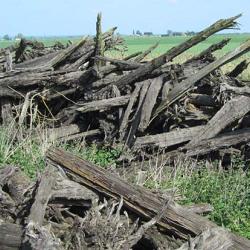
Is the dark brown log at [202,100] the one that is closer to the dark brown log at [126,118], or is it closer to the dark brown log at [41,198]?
the dark brown log at [126,118]

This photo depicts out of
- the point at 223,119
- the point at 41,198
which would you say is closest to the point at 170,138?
the point at 223,119

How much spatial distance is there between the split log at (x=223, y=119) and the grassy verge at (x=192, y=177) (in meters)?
0.47

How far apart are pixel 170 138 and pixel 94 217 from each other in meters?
4.35

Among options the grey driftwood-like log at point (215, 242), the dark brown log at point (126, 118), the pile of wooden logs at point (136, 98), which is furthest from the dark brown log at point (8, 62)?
the grey driftwood-like log at point (215, 242)

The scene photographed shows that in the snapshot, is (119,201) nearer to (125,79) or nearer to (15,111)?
(125,79)

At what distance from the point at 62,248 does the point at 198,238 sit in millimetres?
943

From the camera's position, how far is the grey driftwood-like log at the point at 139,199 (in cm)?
441

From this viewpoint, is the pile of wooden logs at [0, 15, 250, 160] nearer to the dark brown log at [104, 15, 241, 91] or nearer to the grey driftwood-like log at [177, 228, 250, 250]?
the dark brown log at [104, 15, 241, 91]

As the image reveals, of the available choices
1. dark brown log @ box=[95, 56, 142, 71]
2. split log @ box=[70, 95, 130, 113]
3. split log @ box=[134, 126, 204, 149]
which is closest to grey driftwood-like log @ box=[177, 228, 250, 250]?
split log @ box=[134, 126, 204, 149]

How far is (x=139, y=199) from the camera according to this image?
460 cm

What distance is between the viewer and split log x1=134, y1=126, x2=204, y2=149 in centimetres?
847

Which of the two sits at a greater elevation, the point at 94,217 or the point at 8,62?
the point at 8,62

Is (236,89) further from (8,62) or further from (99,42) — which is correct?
(8,62)

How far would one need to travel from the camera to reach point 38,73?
33.1 feet
